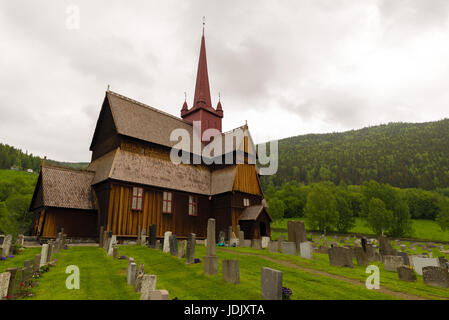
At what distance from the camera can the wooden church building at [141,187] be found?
21656 mm

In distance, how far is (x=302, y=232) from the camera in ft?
62.2

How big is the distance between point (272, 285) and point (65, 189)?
2101cm

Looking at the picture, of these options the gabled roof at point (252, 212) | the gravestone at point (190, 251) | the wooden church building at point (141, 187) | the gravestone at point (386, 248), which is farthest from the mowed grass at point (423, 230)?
the gravestone at point (190, 251)

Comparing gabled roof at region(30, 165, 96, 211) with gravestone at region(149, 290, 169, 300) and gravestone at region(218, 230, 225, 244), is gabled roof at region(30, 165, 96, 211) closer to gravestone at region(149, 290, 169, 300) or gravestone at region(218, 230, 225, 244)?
gravestone at region(218, 230, 225, 244)

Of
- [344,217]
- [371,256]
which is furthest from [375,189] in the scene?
[371,256]

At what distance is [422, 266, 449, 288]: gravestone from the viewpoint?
11273 mm

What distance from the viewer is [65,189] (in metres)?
22.6

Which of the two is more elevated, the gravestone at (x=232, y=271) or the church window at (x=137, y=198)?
the church window at (x=137, y=198)

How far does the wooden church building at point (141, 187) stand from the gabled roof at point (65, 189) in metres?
0.06

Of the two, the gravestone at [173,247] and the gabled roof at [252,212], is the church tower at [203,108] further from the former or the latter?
the gravestone at [173,247]

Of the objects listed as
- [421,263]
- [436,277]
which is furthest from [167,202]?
[436,277]

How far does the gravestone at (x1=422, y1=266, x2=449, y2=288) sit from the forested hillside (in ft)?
322

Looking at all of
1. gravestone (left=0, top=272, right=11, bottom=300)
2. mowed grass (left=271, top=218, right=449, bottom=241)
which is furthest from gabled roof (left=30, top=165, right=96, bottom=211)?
mowed grass (left=271, top=218, right=449, bottom=241)

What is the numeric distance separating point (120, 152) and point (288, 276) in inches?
719
